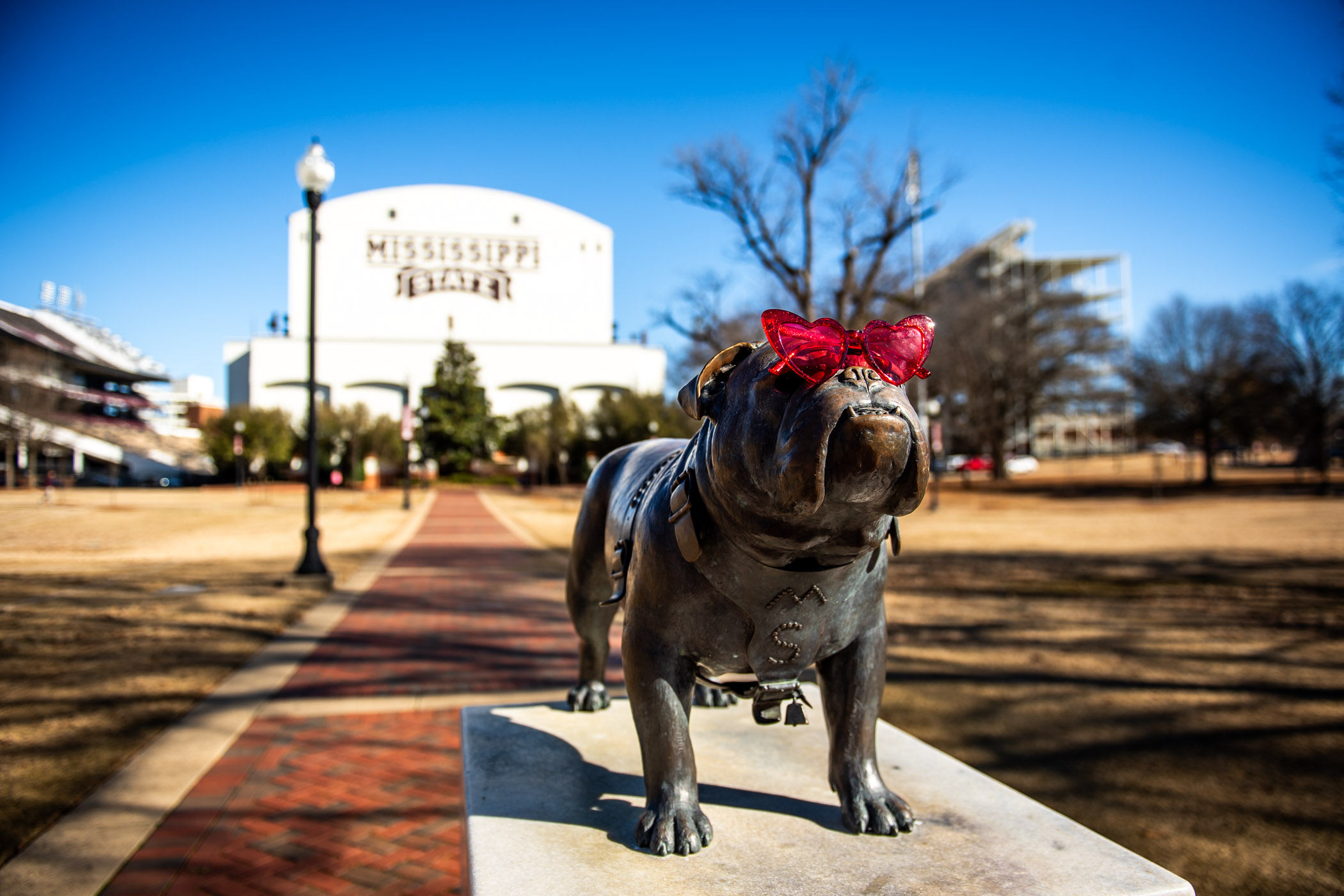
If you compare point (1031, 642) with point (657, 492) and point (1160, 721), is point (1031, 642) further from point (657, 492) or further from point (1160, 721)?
point (657, 492)

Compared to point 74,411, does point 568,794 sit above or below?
below

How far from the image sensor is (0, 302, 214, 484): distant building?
38.5m

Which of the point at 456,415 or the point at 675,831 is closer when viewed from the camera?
the point at 675,831

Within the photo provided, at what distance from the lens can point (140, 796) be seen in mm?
3619

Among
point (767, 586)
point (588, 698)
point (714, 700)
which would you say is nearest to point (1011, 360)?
point (714, 700)

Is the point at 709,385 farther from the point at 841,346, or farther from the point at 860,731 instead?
the point at 860,731

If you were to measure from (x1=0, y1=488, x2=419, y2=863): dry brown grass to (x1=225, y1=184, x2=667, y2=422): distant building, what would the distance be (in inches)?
1238

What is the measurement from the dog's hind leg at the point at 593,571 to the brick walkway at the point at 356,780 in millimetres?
1056

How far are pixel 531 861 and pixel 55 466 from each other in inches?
2257

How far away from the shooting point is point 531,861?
196 cm

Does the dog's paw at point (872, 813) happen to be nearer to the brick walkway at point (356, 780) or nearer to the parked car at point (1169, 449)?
the brick walkway at point (356, 780)

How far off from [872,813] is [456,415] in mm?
48806

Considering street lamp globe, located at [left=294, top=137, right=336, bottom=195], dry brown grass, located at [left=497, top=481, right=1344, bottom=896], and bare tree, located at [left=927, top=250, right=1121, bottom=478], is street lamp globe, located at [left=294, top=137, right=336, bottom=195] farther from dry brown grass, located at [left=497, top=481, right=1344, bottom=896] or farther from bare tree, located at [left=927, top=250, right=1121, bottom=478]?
bare tree, located at [left=927, top=250, right=1121, bottom=478]

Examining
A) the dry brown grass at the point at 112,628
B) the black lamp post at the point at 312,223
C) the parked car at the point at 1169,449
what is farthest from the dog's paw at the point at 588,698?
the parked car at the point at 1169,449
